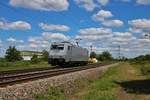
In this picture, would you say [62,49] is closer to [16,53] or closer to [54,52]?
[54,52]

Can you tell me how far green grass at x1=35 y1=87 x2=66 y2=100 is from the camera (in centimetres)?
1522

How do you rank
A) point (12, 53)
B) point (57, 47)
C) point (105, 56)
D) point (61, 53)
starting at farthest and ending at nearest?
1. point (105, 56)
2. point (12, 53)
3. point (57, 47)
4. point (61, 53)

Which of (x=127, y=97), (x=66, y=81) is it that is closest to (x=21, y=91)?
(x=66, y=81)

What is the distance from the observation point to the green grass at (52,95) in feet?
49.9

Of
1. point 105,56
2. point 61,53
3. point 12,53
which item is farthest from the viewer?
point 105,56

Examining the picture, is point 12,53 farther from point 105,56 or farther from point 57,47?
point 105,56

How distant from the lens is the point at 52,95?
53.6 ft

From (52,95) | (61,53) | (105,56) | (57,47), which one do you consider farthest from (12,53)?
(52,95)

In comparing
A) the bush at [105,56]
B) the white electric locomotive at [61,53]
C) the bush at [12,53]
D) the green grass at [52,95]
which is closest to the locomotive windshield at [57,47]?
the white electric locomotive at [61,53]

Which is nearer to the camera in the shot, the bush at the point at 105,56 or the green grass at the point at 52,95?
the green grass at the point at 52,95

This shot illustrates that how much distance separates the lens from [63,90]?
18516 mm

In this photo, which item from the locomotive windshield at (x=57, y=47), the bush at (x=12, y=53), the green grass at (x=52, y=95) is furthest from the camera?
the bush at (x=12, y=53)

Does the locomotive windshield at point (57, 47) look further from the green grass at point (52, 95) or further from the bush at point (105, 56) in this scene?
the bush at point (105, 56)

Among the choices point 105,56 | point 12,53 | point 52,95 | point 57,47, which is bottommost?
point 52,95
